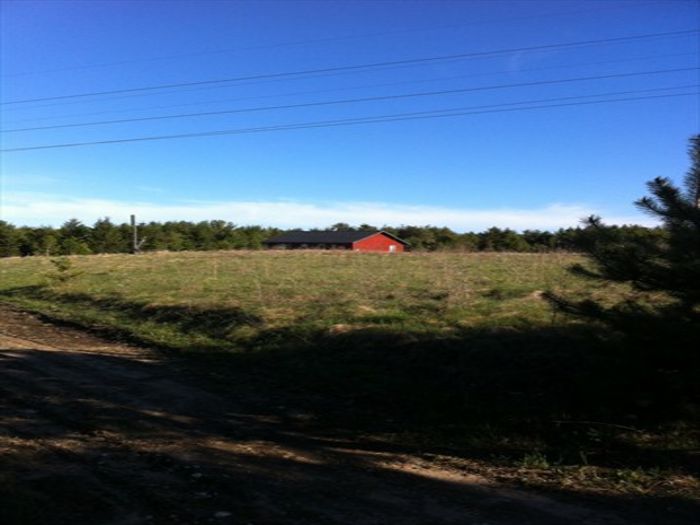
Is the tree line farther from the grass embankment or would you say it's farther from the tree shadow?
the tree shadow

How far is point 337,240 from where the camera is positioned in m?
82.8

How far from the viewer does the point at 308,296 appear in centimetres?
1431

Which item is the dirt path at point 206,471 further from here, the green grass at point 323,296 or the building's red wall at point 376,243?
the building's red wall at point 376,243

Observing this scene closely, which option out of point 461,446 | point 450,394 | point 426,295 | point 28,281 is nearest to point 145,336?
point 426,295

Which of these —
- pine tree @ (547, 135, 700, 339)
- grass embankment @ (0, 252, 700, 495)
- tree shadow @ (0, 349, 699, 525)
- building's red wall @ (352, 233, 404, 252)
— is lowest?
tree shadow @ (0, 349, 699, 525)

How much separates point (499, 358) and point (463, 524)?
432cm

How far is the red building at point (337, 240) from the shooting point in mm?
81125

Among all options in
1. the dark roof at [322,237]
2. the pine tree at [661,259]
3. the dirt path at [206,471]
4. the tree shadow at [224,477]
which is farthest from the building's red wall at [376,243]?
the pine tree at [661,259]

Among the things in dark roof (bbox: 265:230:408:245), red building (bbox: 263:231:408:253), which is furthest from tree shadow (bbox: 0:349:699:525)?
dark roof (bbox: 265:230:408:245)

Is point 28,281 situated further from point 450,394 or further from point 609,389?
point 609,389

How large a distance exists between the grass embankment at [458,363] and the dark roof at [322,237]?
65.2 meters

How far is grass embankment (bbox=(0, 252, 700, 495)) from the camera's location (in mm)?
5715

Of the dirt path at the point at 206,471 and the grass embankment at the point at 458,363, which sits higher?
the grass embankment at the point at 458,363

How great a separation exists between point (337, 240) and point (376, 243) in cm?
571
